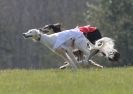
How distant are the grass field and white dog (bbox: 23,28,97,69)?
2.27 feet

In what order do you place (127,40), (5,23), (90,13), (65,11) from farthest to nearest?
(65,11), (5,23), (90,13), (127,40)

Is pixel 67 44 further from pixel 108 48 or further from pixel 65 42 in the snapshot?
pixel 108 48

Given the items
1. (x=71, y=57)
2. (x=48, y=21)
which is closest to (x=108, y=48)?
(x=71, y=57)

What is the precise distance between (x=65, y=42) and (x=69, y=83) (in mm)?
3386

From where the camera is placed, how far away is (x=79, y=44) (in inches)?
626

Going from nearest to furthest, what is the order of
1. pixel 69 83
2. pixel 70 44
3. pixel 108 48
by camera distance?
pixel 69 83, pixel 108 48, pixel 70 44

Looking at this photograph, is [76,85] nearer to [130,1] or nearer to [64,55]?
[64,55]

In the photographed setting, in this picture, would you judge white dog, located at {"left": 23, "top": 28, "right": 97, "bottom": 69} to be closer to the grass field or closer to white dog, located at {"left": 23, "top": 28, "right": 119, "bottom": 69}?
white dog, located at {"left": 23, "top": 28, "right": 119, "bottom": 69}

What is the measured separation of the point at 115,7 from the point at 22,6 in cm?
2390

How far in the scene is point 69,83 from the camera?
40.8 feet

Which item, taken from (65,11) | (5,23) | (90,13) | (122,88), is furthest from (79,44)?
(65,11)

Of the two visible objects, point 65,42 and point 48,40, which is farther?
point 65,42

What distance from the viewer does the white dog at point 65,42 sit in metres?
15.6

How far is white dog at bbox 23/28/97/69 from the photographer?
51.1ft
